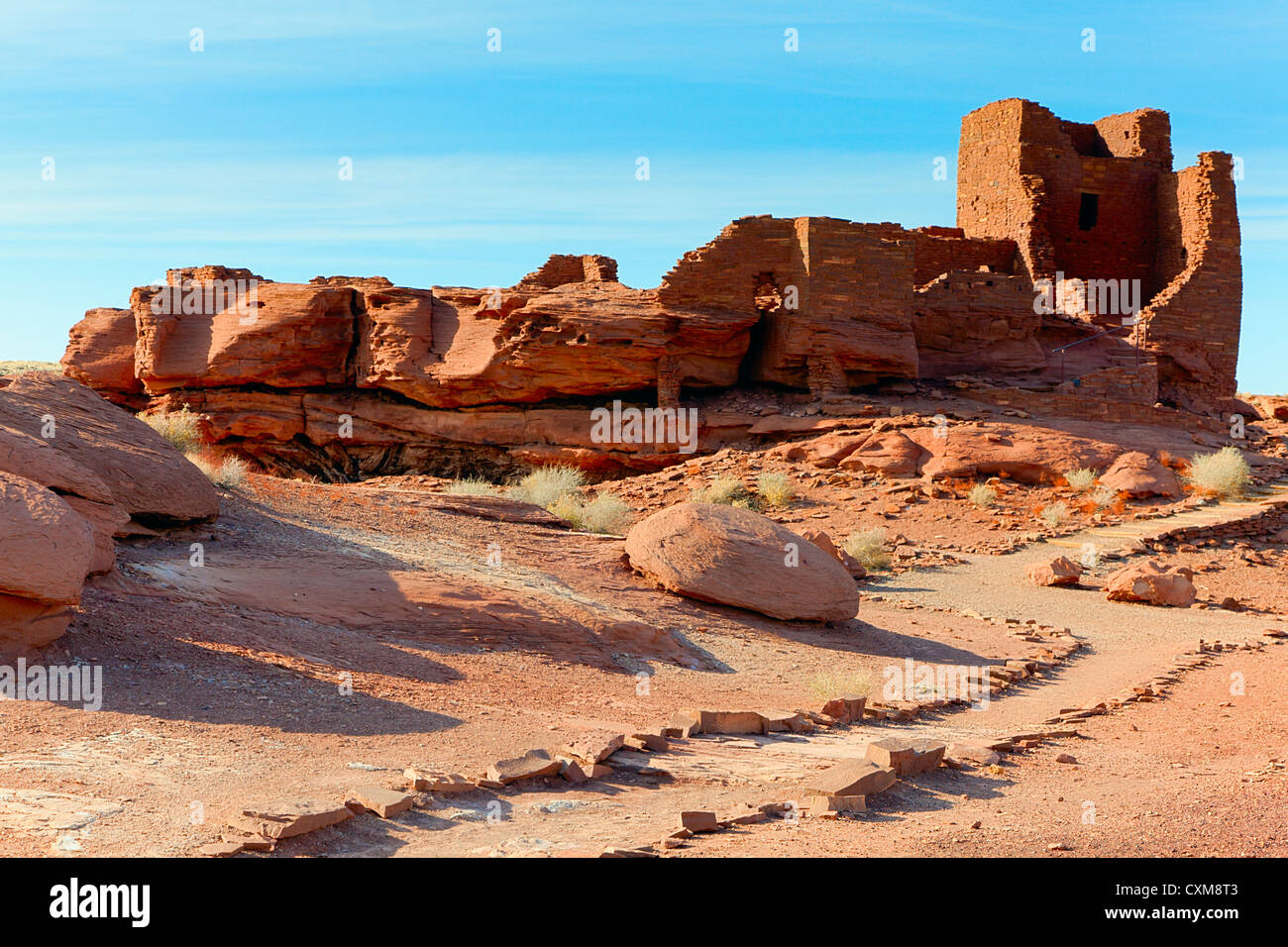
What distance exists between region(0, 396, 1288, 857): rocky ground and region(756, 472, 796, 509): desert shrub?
4540 mm

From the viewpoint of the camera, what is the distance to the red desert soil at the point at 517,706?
17.6 ft

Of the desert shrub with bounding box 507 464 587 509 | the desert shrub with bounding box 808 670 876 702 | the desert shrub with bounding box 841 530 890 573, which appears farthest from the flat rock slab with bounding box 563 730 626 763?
the desert shrub with bounding box 507 464 587 509

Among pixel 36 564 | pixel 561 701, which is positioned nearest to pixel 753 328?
pixel 561 701

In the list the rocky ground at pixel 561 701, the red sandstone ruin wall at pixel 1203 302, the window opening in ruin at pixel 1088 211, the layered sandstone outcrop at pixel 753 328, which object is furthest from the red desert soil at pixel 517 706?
the window opening in ruin at pixel 1088 211

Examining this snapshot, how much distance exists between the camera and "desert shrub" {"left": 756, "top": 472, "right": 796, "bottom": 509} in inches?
812

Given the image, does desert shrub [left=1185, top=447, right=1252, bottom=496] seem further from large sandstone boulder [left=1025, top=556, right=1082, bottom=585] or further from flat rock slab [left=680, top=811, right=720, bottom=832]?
flat rock slab [left=680, top=811, right=720, bottom=832]

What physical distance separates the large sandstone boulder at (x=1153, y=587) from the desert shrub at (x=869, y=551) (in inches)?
123

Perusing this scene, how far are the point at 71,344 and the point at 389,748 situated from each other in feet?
89.2

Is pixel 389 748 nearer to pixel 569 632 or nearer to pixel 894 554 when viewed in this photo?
pixel 569 632

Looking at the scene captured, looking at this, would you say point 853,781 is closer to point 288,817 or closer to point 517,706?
point 288,817

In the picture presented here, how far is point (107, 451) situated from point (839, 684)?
671 centimetres

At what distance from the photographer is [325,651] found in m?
8.40

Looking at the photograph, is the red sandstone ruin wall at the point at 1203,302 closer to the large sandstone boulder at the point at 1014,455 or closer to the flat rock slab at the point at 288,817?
the large sandstone boulder at the point at 1014,455
